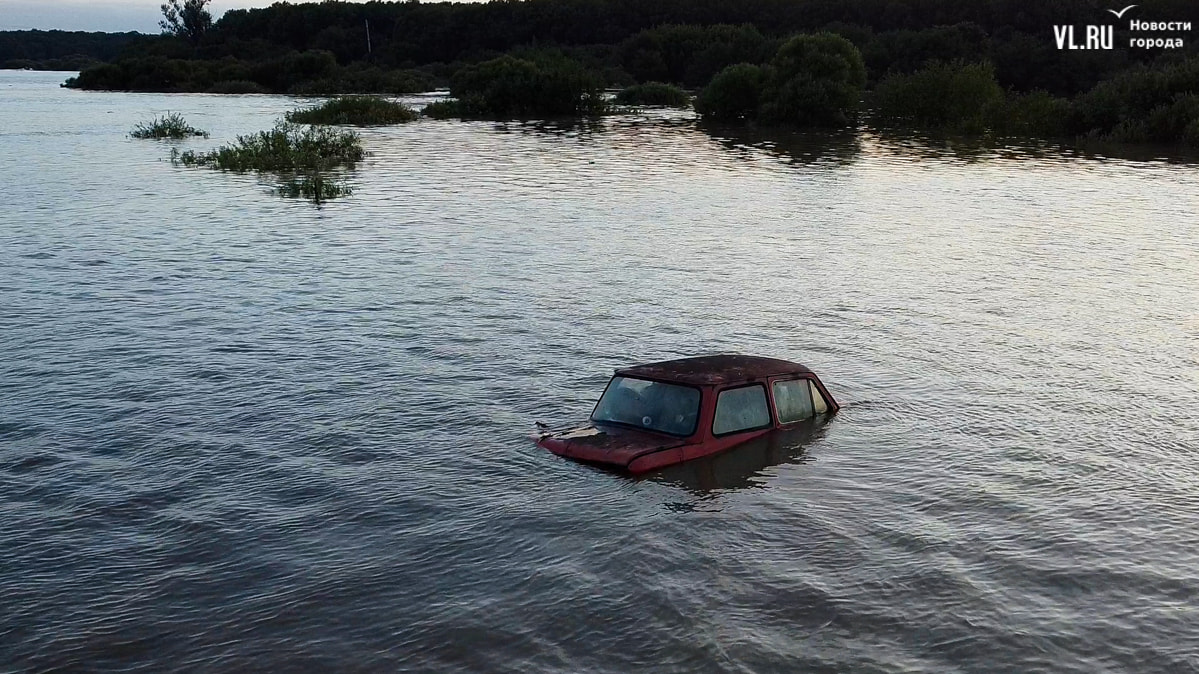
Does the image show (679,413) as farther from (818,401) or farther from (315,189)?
(315,189)

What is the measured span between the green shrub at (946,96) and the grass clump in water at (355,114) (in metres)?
33.3

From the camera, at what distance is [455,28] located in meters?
161

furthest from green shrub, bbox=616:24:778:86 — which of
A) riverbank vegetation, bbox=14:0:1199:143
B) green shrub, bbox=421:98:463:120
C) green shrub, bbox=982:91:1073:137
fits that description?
green shrub, bbox=982:91:1073:137

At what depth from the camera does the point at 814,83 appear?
77250 millimetres

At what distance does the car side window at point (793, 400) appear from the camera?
17047 millimetres

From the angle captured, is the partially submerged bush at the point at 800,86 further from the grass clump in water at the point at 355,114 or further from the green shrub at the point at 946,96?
the grass clump in water at the point at 355,114

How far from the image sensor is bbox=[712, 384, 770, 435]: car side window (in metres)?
16.0

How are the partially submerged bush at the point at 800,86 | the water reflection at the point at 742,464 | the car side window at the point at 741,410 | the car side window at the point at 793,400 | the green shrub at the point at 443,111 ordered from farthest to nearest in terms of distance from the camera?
the green shrub at the point at 443,111 → the partially submerged bush at the point at 800,86 → the car side window at the point at 793,400 → the car side window at the point at 741,410 → the water reflection at the point at 742,464

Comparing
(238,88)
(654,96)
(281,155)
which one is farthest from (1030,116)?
(238,88)

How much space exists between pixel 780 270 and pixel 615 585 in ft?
65.6

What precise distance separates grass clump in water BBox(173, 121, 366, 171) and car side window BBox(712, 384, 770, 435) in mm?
41611

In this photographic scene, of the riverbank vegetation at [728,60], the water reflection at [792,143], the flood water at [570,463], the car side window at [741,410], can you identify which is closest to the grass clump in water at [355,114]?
the riverbank vegetation at [728,60]

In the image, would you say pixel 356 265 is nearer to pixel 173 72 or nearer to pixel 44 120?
pixel 44 120

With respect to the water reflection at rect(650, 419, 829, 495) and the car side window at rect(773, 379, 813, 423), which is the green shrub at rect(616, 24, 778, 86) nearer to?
the car side window at rect(773, 379, 813, 423)
